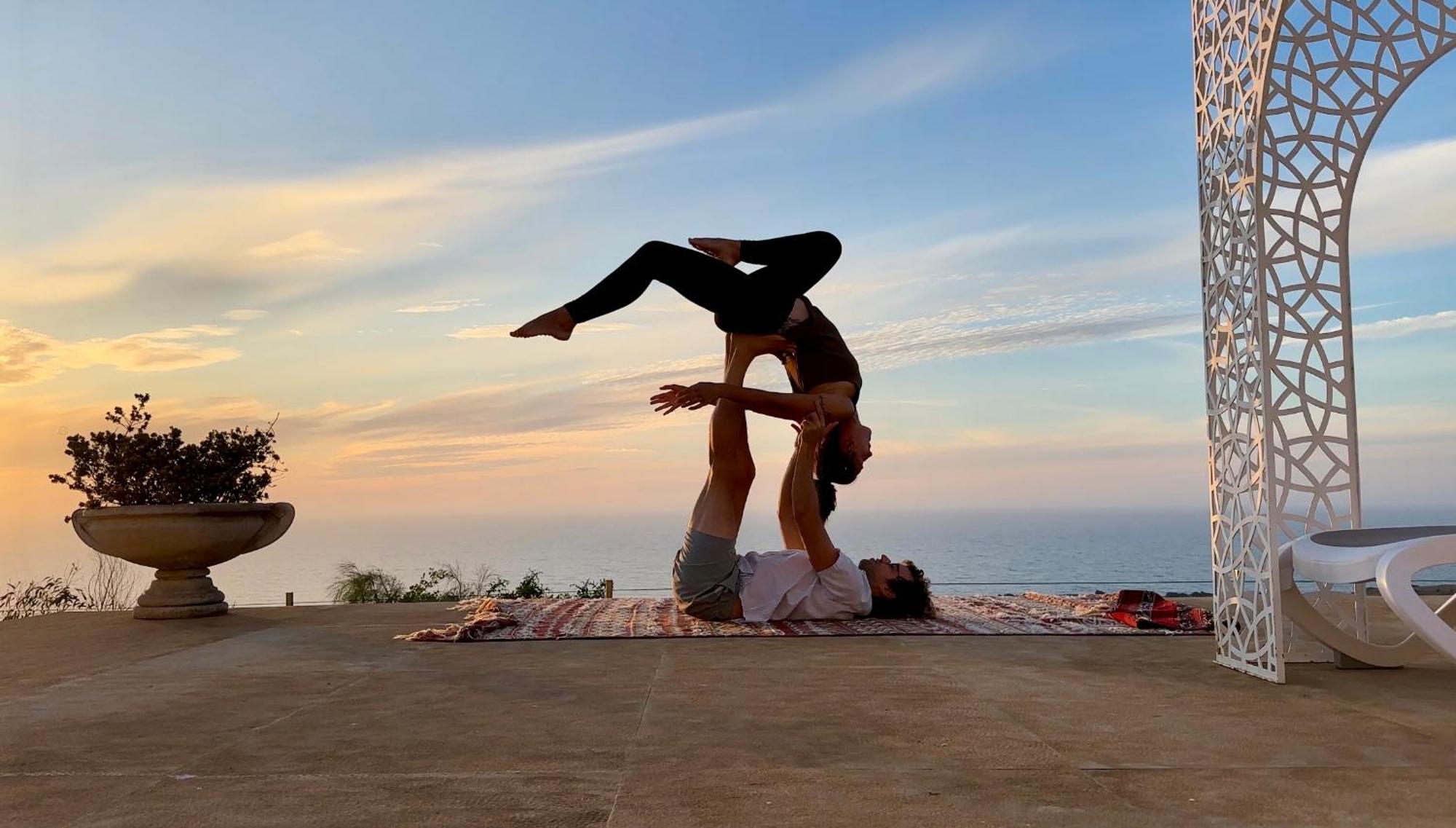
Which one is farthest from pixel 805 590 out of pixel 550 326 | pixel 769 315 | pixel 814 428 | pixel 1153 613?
pixel 550 326

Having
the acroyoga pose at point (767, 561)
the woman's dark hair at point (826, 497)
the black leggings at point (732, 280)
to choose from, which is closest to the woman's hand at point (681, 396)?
the acroyoga pose at point (767, 561)

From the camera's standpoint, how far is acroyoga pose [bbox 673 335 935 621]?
5707 mm

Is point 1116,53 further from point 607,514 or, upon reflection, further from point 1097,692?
point 607,514

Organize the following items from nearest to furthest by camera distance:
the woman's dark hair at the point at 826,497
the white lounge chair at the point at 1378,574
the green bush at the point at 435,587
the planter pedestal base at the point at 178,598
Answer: the white lounge chair at the point at 1378,574 → the woman's dark hair at the point at 826,497 → the planter pedestal base at the point at 178,598 → the green bush at the point at 435,587

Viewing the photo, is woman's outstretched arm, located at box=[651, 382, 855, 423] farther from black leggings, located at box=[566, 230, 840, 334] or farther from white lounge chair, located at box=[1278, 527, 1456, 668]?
white lounge chair, located at box=[1278, 527, 1456, 668]

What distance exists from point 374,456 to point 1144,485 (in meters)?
8.86

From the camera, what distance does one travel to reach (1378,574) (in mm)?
3504

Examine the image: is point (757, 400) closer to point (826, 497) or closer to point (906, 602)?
point (826, 497)

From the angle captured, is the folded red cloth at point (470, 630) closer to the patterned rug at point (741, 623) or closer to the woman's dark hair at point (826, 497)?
the patterned rug at point (741, 623)

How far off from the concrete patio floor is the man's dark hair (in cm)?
115

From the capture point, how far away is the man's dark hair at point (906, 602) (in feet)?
19.8

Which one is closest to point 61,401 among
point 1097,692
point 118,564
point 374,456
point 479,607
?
point 118,564

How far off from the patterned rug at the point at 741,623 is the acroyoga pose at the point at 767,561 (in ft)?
0.35

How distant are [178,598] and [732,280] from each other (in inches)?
159
